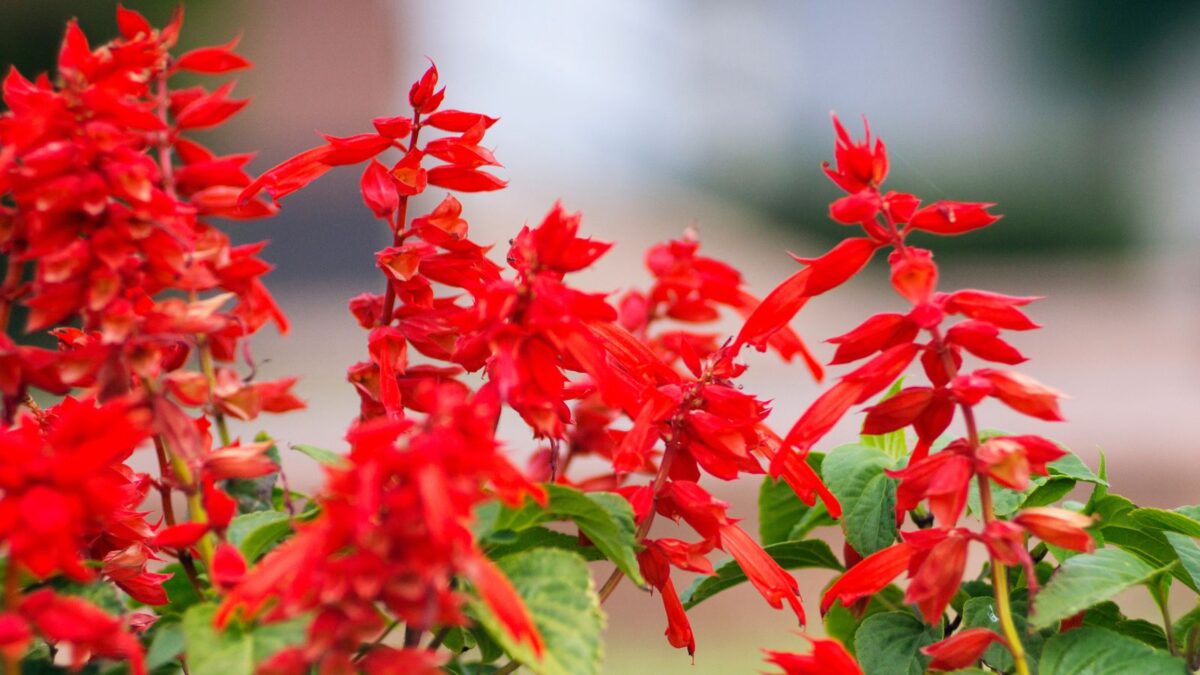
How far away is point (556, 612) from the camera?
38 cm

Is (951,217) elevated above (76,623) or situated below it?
above

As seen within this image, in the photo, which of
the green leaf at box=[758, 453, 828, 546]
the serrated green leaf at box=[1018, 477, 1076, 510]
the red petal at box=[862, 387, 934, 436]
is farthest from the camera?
the green leaf at box=[758, 453, 828, 546]

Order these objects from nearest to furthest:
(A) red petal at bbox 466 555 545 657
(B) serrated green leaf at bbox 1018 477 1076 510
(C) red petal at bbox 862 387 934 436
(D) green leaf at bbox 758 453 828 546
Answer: (A) red petal at bbox 466 555 545 657, (C) red petal at bbox 862 387 934 436, (B) serrated green leaf at bbox 1018 477 1076 510, (D) green leaf at bbox 758 453 828 546

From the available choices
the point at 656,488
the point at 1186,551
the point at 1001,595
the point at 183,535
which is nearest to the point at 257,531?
the point at 183,535

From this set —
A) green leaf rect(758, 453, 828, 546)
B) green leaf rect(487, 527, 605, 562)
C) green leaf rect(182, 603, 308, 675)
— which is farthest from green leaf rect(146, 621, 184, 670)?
green leaf rect(758, 453, 828, 546)

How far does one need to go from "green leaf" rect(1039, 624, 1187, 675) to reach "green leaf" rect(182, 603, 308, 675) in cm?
26

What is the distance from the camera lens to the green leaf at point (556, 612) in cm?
36

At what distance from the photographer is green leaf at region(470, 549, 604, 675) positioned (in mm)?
362

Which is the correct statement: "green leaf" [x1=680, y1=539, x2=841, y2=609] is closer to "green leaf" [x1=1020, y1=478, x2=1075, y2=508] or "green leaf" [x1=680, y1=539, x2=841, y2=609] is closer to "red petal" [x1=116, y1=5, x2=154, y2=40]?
"green leaf" [x1=1020, y1=478, x2=1075, y2=508]

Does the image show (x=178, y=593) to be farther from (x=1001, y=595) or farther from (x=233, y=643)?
(x=1001, y=595)

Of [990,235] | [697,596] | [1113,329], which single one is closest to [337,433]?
[697,596]

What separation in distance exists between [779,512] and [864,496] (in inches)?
4.5

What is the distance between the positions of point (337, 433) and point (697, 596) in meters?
2.98

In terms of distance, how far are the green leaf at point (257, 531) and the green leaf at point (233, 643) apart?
59 millimetres
